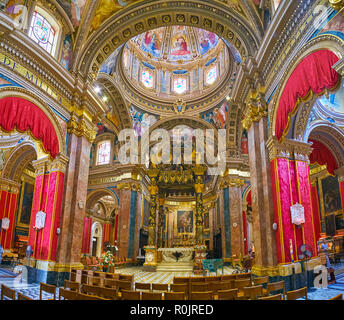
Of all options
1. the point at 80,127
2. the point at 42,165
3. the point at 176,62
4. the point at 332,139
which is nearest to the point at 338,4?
the point at 332,139

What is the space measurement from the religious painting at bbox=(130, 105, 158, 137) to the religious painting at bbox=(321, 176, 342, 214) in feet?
43.0

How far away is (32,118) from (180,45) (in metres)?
17.0

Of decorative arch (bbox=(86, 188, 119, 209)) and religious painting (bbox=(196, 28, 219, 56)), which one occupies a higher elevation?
religious painting (bbox=(196, 28, 219, 56))

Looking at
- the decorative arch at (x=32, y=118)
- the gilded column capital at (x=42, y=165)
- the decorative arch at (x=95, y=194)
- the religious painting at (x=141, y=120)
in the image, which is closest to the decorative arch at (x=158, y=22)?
the decorative arch at (x=32, y=118)

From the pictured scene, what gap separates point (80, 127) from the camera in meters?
11.5

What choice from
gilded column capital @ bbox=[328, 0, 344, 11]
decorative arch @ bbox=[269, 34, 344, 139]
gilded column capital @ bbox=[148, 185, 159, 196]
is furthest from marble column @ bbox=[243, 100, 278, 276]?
gilded column capital @ bbox=[148, 185, 159, 196]

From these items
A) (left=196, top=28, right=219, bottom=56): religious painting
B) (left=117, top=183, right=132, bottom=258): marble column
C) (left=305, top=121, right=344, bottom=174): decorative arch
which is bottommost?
(left=117, top=183, right=132, bottom=258): marble column

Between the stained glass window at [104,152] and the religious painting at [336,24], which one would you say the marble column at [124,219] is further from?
the religious painting at [336,24]

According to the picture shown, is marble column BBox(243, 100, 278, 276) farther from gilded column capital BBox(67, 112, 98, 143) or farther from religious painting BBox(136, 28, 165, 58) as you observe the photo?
religious painting BBox(136, 28, 165, 58)

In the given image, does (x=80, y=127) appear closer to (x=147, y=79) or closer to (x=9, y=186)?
(x=9, y=186)

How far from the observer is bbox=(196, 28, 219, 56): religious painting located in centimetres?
2116

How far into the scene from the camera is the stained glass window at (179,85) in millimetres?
22781

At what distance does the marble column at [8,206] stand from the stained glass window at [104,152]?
6.76m

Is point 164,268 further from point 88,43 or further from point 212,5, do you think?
point 212,5
